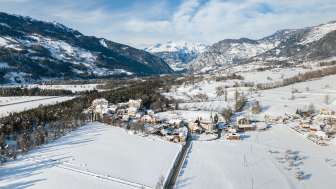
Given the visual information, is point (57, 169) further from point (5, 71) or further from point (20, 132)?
point (5, 71)

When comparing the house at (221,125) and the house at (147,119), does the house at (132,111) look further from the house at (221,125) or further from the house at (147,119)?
the house at (221,125)

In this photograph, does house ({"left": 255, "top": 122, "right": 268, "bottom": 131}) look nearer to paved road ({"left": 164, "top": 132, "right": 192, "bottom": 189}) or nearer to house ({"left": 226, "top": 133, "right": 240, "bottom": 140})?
house ({"left": 226, "top": 133, "right": 240, "bottom": 140})

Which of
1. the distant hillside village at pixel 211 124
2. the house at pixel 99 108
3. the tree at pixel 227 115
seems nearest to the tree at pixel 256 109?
the distant hillside village at pixel 211 124

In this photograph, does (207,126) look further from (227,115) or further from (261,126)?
(227,115)

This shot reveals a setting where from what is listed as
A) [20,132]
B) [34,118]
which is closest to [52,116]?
[34,118]

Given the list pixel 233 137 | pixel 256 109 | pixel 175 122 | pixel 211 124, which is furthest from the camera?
pixel 256 109

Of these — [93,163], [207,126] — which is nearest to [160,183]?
[93,163]

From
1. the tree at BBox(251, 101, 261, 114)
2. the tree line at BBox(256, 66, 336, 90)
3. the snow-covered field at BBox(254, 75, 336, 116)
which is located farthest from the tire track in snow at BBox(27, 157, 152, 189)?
the tree line at BBox(256, 66, 336, 90)
